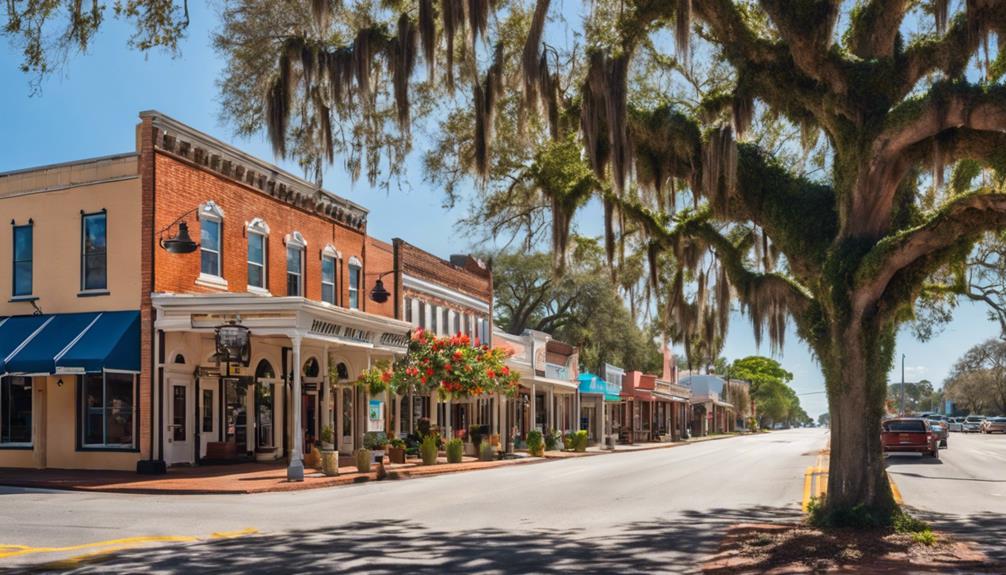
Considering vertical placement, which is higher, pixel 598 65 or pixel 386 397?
pixel 598 65

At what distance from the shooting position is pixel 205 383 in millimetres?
27359

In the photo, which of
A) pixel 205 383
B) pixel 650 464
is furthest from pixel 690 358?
pixel 205 383

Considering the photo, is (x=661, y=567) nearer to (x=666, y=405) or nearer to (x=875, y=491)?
(x=875, y=491)

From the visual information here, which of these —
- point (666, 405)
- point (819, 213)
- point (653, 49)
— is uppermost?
point (653, 49)

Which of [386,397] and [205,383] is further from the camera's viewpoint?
[386,397]

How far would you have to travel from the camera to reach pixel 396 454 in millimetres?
31000

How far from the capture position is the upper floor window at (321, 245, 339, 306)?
33.4 m

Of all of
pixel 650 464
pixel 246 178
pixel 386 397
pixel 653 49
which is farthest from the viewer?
pixel 386 397

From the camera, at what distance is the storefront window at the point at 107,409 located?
25.6 metres

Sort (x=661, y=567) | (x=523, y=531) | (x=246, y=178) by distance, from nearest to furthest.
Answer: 1. (x=661, y=567)
2. (x=523, y=531)
3. (x=246, y=178)

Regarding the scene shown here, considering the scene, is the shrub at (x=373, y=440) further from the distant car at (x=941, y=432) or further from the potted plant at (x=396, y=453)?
the distant car at (x=941, y=432)

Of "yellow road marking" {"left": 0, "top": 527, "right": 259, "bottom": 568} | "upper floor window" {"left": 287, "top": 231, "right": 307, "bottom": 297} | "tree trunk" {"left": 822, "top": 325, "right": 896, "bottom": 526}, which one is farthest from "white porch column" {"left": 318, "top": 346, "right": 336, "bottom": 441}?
"tree trunk" {"left": 822, "top": 325, "right": 896, "bottom": 526}

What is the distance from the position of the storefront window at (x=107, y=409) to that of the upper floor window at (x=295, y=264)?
6.54 metres

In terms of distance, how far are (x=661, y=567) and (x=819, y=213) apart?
6154 mm
